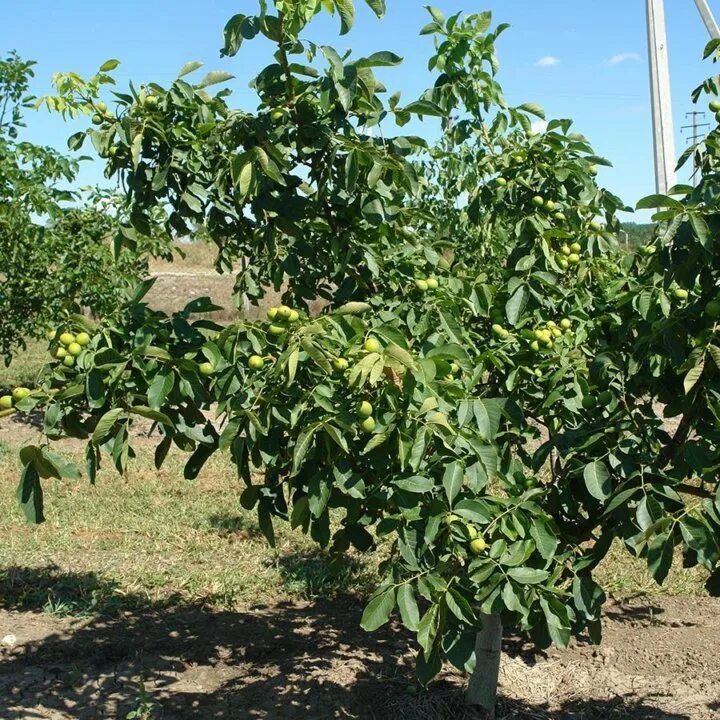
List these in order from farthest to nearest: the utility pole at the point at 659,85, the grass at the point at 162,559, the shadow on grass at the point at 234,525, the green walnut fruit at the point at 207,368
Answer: the utility pole at the point at 659,85 < the shadow on grass at the point at 234,525 < the grass at the point at 162,559 < the green walnut fruit at the point at 207,368

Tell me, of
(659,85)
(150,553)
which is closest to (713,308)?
(150,553)

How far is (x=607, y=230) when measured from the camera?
2746 millimetres

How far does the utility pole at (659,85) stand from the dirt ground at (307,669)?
3817 millimetres

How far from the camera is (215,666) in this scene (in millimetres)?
3445

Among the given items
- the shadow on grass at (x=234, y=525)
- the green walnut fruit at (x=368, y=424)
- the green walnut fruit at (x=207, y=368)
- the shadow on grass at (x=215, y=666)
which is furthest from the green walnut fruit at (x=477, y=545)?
the shadow on grass at (x=234, y=525)

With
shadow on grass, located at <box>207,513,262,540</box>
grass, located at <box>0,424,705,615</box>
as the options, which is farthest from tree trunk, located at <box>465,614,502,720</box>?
shadow on grass, located at <box>207,513,262,540</box>

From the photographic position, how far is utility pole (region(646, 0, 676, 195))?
22.0ft

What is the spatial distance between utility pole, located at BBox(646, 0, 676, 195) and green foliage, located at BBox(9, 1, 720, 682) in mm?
4367

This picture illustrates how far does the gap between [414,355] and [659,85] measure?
5.52 m

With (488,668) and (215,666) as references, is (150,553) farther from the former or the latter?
(488,668)

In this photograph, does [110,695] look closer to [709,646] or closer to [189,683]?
[189,683]

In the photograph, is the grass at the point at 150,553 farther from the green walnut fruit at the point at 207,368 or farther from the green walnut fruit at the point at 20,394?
the green walnut fruit at the point at 20,394

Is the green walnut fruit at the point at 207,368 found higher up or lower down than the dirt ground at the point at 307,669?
higher up

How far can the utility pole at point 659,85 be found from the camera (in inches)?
264
